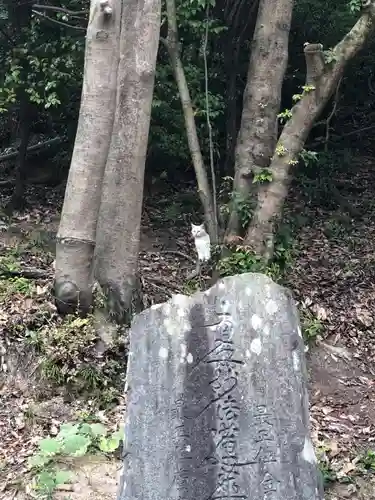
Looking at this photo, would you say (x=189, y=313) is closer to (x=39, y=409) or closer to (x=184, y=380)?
(x=184, y=380)

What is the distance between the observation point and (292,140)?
810 centimetres

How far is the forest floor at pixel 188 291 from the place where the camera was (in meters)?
5.61

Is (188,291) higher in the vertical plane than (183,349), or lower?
higher

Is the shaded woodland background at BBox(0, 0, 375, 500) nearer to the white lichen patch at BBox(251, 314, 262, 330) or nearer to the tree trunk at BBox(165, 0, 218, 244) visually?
the tree trunk at BBox(165, 0, 218, 244)

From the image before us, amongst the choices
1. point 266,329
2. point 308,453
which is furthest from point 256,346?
point 308,453

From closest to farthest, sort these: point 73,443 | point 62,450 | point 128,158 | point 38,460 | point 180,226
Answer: point 73,443 → point 62,450 → point 38,460 → point 128,158 → point 180,226

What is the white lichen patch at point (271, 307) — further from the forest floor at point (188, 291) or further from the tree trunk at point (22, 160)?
the tree trunk at point (22, 160)

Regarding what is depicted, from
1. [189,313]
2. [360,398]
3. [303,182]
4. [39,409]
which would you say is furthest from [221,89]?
[189,313]

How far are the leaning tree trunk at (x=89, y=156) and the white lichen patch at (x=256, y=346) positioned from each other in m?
3.11

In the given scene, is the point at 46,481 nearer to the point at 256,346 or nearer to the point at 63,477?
the point at 63,477

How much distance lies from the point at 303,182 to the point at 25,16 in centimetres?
537

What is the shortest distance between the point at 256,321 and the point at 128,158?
3693 mm

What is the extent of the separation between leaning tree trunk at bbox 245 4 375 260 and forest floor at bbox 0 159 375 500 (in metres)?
0.99

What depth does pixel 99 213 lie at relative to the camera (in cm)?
715
